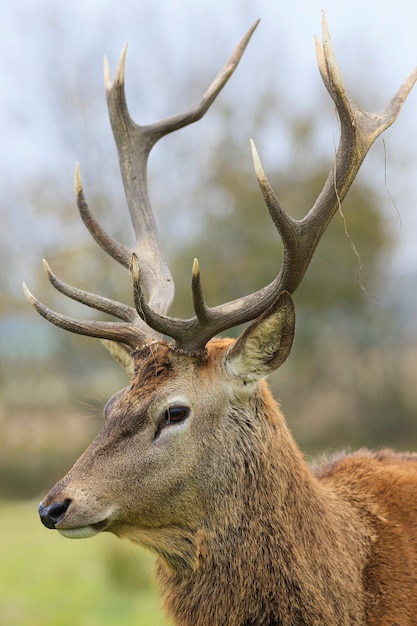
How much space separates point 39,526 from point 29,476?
7164mm

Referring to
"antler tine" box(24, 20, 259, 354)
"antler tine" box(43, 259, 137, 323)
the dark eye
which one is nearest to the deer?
the dark eye

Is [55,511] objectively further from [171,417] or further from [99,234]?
[99,234]

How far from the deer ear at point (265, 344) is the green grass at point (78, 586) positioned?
11.5 ft

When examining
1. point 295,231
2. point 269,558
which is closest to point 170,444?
point 269,558

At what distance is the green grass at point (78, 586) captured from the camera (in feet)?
30.0

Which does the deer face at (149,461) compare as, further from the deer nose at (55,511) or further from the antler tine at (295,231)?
the antler tine at (295,231)

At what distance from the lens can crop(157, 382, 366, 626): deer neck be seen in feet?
12.9

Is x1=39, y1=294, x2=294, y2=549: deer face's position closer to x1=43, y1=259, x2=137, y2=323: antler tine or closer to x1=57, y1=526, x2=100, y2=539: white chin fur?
x1=57, y1=526, x2=100, y2=539: white chin fur

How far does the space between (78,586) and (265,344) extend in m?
7.63

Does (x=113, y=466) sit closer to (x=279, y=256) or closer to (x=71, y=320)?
(x=71, y=320)

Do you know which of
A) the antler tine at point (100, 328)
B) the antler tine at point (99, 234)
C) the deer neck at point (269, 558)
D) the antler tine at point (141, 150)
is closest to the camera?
the deer neck at point (269, 558)

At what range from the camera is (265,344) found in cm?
416

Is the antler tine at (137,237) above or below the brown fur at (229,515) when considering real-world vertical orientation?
above

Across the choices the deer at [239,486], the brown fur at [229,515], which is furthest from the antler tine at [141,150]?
the brown fur at [229,515]
